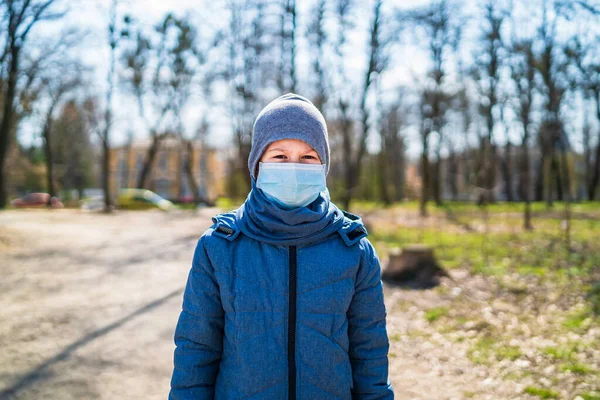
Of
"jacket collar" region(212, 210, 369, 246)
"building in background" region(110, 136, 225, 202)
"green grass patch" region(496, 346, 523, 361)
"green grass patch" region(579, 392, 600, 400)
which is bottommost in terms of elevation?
"green grass patch" region(496, 346, 523, 361)

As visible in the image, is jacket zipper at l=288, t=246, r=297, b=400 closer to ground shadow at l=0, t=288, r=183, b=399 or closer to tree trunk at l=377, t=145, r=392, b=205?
ground shadow at l=0, t=288, r=183, b=399

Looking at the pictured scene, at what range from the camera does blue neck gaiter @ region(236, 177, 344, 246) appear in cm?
179

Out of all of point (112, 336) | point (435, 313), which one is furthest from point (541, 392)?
point (112, 336)

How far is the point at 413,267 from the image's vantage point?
26.6 feet

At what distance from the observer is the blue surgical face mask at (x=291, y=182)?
6.13ft

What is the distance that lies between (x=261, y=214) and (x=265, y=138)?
308mm

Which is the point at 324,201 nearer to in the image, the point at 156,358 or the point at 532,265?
the point at 156,358

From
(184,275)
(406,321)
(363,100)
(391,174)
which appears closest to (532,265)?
(406,321)

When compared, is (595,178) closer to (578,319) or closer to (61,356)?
(578,319)

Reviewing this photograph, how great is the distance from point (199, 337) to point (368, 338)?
0.63 meters

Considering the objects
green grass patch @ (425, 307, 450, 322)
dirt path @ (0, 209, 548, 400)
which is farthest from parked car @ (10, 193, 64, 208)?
green grass patch @ (425, 307, 450, 322)

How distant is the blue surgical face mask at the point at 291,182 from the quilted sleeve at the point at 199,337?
0.36 m

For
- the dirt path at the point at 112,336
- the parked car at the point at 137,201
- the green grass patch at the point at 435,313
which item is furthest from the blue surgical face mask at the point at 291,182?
the parked car at the point at 137,201

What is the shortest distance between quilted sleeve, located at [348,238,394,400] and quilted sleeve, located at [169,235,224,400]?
52cm
